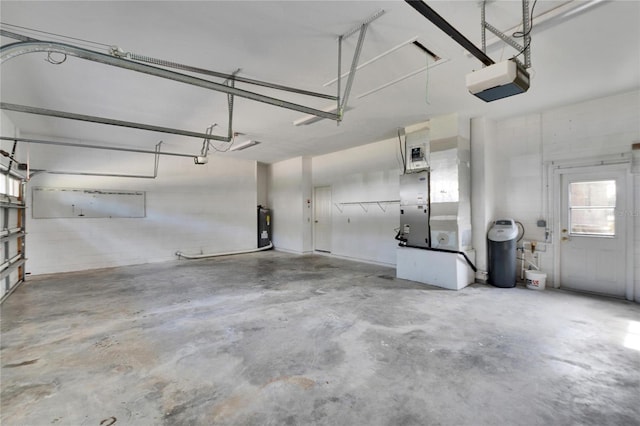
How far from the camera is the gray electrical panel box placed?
16.3ft

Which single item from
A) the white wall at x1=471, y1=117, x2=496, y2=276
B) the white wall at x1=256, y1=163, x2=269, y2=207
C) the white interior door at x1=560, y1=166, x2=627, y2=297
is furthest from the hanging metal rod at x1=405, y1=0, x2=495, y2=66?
the white wall at x1=256, y1=163, x2=269, y2=207

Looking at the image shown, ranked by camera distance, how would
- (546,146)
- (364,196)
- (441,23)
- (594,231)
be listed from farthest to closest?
(364,196) < (546,146) < (594,231) < (441,23)

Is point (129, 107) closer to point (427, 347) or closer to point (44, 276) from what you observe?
point (44, 276)

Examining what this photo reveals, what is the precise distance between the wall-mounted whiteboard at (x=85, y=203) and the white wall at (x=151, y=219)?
11 centimetres

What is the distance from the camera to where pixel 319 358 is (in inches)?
97.8

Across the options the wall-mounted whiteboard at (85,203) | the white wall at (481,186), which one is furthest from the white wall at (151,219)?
the white wall at (481,186)

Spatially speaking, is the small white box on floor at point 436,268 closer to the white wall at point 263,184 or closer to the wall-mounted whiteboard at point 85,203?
the white wall at point 263,184

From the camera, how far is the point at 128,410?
6.08 ft

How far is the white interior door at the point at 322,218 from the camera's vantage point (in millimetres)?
8102

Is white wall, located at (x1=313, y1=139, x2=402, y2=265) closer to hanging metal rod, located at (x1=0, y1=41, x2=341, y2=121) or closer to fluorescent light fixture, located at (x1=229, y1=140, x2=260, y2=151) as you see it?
fluorescent light fixture, located at (x1=229, y1=140, x2=260, y2=151)

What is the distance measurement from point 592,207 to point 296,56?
4778mm

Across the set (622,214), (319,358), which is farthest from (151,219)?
(622,214)

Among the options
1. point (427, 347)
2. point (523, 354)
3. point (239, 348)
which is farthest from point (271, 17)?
point (523, 354)

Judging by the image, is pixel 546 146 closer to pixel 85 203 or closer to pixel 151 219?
pixel 151 219
